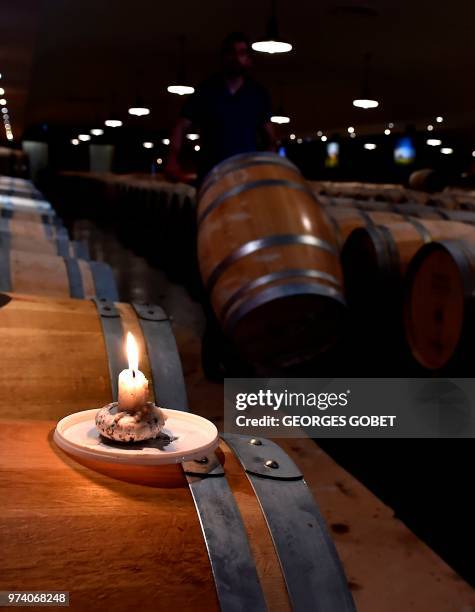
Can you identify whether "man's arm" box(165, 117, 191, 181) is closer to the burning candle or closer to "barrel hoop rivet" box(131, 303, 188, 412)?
"barrel hoop rivet" box(131, 303, 188, 412)

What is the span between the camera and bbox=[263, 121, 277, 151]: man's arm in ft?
15.9

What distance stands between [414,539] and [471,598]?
41 centimetres

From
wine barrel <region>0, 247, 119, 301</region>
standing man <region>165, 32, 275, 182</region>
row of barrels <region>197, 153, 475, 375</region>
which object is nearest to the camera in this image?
wine barrel <region>0, 247, 119, 301</region>

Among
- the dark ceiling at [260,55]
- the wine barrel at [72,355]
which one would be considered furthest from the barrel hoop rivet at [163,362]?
the dark ceiling at [260,55]

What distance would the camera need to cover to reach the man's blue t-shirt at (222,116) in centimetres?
467

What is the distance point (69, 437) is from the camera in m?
1.24

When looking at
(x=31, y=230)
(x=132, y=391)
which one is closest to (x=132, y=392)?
(x=132, y=391)

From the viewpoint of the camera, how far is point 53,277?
2.94m

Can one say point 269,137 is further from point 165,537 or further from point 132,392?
point 165,537

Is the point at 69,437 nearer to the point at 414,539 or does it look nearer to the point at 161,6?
the point at 414,539
